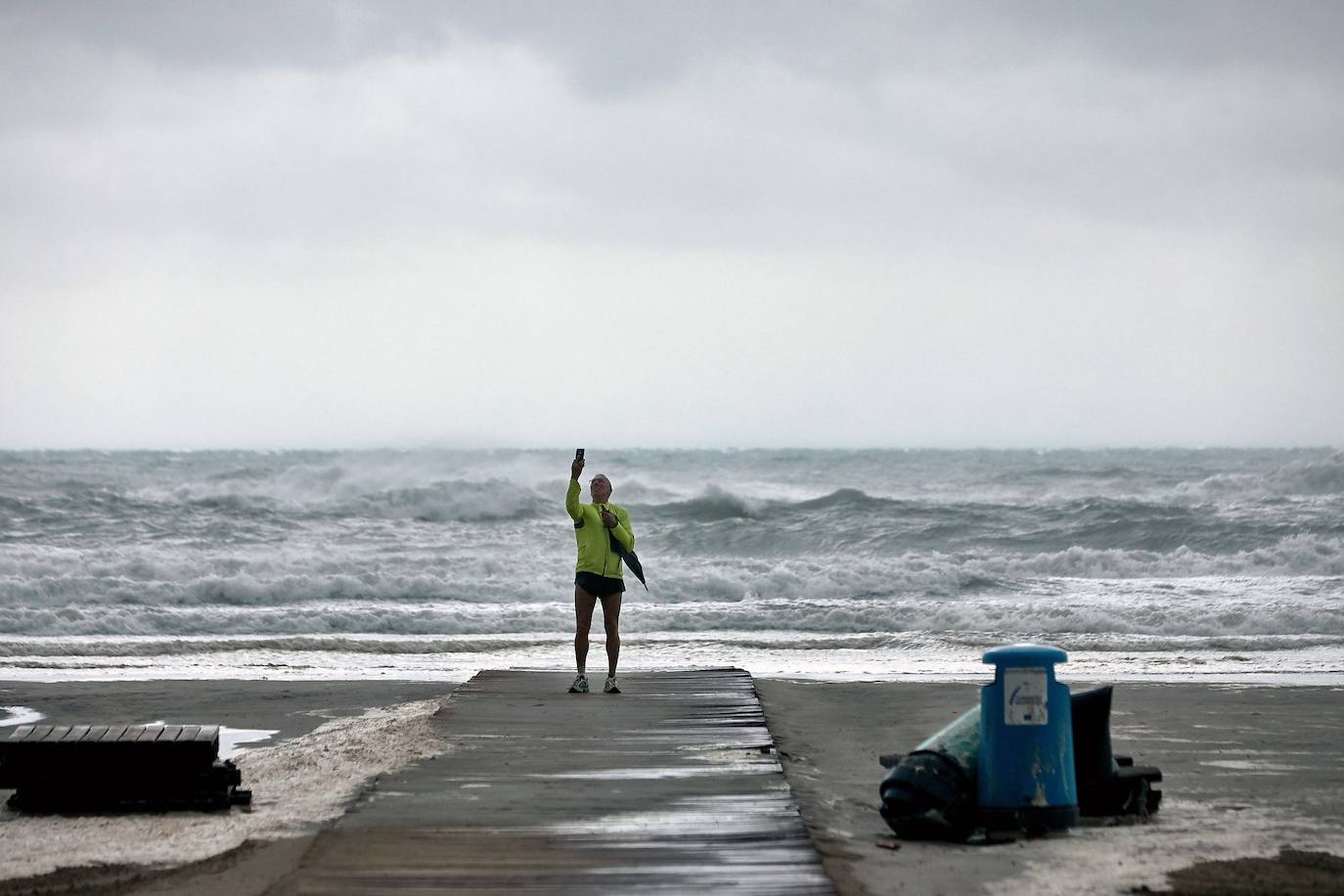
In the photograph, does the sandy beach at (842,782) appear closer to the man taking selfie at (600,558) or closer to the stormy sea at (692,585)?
the man taking selfie at (600,558)

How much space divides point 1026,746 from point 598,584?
14.3 feet

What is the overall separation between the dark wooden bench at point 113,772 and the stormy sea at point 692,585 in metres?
5.74

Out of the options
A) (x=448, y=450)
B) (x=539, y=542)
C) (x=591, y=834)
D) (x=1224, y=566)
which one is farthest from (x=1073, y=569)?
(x=448, y=450)

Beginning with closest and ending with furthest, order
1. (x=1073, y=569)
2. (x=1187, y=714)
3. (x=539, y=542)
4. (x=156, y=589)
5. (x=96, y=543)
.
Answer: (x=1187, y=714) < (x=156, y=589) < (x=1073, y=569) < (x=96, y=543) < (x=539, y=542)

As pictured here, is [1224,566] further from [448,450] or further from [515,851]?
[448,450]

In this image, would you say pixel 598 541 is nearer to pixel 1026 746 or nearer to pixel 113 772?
pixel 113 772

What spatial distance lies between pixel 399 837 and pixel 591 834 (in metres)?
0.82

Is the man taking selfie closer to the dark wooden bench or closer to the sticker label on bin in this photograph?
the dark wooden bench

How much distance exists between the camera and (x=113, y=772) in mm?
6582

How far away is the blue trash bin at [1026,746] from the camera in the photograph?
227 inches

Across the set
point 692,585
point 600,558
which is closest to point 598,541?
point 600,558

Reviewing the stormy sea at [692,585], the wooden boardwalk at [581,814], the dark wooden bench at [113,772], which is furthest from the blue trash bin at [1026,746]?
the stormy sea at [692,585]

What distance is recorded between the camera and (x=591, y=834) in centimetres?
568

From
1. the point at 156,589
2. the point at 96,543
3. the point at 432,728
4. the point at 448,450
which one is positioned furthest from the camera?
the point at 448,450
